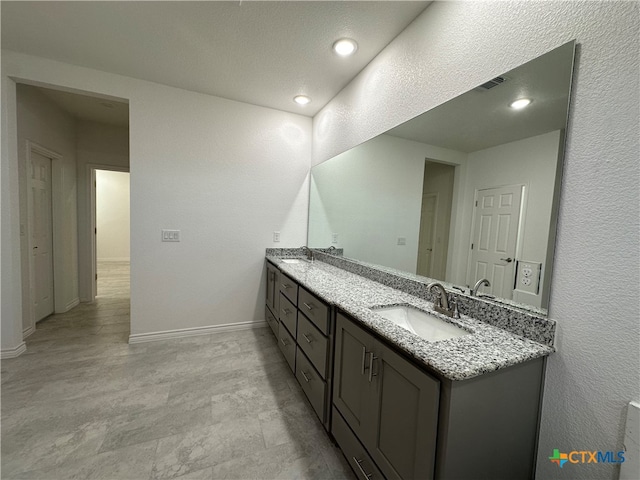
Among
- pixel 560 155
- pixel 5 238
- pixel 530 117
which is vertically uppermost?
pixel 530 117

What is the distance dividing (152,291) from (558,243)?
309 centimetres

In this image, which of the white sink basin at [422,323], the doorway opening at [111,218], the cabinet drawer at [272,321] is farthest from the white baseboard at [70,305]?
the white sink basin at [422,323]

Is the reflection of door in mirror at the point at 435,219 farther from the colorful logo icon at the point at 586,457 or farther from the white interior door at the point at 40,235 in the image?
the white interior door at the point at 40,235

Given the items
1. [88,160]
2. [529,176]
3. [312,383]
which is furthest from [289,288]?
[88,160]

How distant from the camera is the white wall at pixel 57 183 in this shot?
98.9 inches

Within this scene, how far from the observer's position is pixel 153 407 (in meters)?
1.73

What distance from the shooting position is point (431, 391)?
32.6 inches

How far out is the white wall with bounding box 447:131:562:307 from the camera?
1.01 m

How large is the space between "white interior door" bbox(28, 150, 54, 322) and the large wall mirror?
3505 millimetres

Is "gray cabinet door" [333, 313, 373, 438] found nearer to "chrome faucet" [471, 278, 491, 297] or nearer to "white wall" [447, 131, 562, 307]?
"chrome faucet" [471, 278, 491, 297]

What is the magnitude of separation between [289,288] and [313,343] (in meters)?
0.60

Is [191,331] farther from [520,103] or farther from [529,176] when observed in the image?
[520,103]

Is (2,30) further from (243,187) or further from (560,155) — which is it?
(560,155)

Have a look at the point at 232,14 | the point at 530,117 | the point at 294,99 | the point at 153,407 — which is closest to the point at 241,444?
the point at 153,407
